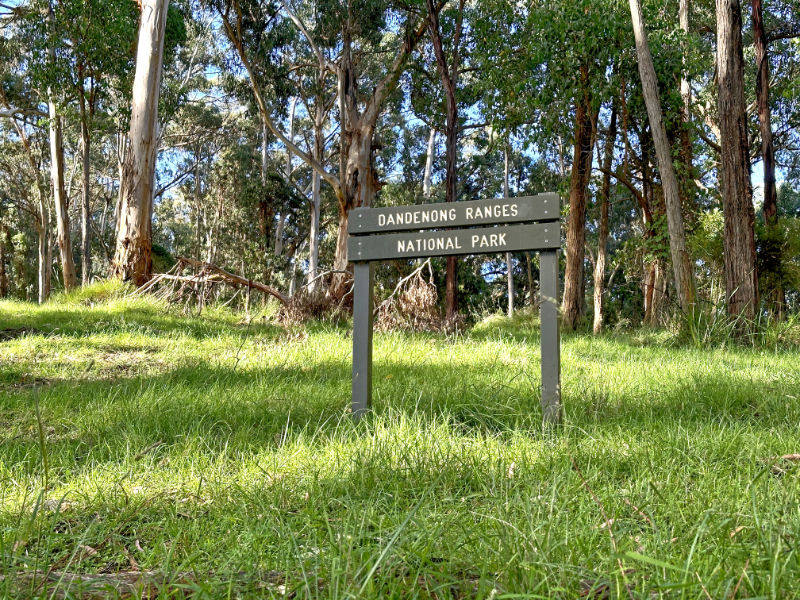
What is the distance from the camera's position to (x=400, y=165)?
3033 centimetres

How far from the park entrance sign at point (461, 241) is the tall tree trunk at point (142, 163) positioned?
695 cm

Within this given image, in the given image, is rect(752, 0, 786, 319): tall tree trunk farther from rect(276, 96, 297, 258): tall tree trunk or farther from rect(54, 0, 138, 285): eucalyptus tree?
rect(276, 96, 297, 258): tall tree trunk

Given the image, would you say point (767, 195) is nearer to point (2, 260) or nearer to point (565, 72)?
point (565, 72)

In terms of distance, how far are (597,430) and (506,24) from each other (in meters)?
12.7

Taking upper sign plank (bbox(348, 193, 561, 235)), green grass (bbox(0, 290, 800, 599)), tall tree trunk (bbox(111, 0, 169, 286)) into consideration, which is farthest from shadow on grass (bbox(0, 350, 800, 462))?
tall tree trunk (bbox(111, 0, 169, 286))

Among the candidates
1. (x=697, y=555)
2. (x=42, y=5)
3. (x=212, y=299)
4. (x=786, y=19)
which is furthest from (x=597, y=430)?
(x=786, y=19)

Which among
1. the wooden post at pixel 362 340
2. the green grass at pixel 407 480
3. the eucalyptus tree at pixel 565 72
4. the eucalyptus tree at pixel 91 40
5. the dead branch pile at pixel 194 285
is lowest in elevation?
the green grass at pixel 407 480

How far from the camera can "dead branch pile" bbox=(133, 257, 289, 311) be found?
9633mm

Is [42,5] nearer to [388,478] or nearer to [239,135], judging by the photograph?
[239,135]

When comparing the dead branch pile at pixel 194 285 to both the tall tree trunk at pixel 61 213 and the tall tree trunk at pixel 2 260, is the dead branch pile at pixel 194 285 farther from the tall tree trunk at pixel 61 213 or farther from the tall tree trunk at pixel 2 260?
the tall tree trunk at pixel 2 260

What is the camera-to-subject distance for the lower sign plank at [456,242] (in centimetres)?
397

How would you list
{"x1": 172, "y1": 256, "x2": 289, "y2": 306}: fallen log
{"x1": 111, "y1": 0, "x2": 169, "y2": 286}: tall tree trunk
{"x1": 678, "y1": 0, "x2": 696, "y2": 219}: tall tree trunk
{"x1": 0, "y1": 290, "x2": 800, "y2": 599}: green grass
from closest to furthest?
{"x1": 0, "y1": 290, "x2": 800, "y2": 599}: green grass, {"x1": 172, "y1": 256, "x2": 289, "y2": 306}: fallen log, {"x1": 111, "y1": 0, "x2": 169, "y2": 286}: tall tree trunk, {"x1": 678, "y1": 0, "x2": 696, "y2": 219}: tall tree trunk

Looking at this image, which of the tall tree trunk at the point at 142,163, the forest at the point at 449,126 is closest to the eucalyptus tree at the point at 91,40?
the forest at the point at 449,126

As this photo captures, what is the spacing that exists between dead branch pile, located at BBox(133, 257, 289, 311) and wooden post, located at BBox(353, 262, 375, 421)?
16.7 feet
